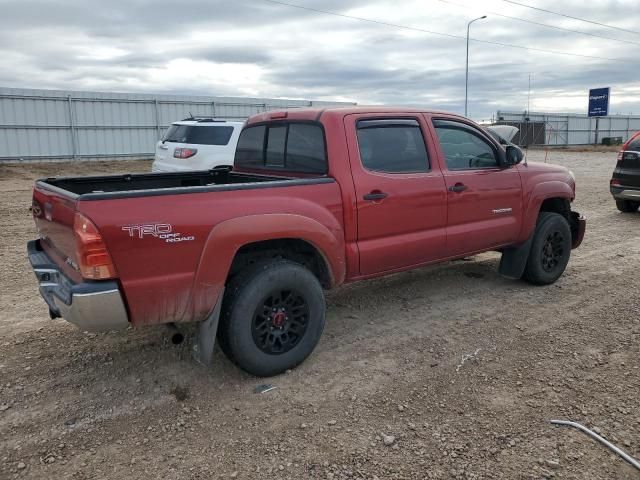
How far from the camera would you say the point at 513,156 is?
17.4 ft

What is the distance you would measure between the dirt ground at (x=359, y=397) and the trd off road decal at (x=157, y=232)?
3.60 ft

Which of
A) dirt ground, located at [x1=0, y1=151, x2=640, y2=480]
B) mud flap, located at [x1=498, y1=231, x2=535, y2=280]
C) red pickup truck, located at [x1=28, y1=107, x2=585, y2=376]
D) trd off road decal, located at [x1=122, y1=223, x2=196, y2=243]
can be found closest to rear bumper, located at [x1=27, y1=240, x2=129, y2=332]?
red pickup truck, located at [x1=28, y1=107, x2=585, y2=376]

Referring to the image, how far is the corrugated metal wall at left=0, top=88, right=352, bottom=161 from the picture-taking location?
66.9 ft

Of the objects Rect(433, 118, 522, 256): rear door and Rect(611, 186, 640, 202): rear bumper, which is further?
Rect(611, 186, 640, 202): rear bumper

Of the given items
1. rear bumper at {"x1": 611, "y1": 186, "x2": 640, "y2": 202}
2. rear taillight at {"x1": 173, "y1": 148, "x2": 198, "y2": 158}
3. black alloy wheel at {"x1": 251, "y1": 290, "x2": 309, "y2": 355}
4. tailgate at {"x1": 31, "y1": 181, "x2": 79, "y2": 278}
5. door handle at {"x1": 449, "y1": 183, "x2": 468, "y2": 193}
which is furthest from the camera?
rear taillight at {"x1": 173, "y1": 148, "x2": 198, "y2": 158}

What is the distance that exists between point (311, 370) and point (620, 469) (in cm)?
199

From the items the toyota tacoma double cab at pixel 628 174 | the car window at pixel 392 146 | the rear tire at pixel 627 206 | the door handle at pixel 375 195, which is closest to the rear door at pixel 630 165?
the toyota tacoma double cab at pixel 628 174

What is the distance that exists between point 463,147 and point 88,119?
20407mm

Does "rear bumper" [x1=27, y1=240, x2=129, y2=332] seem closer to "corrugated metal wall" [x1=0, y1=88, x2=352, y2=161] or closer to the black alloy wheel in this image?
the black alloy wheel

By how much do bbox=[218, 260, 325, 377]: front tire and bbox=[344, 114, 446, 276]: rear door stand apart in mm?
622

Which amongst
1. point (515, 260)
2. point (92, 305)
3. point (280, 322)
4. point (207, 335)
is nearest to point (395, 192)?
point (280, 322)

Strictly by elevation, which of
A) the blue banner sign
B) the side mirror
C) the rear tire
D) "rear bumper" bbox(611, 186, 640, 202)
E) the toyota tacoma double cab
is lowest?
the rear tire

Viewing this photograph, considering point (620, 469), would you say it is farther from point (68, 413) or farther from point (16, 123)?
point (16, 123)

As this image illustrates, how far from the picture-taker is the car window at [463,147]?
493cm
